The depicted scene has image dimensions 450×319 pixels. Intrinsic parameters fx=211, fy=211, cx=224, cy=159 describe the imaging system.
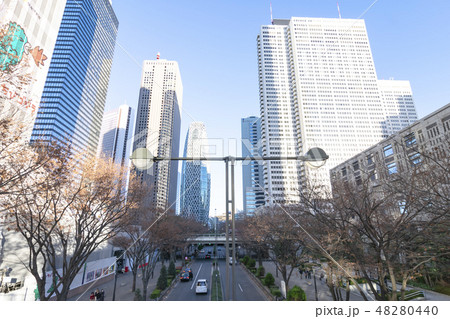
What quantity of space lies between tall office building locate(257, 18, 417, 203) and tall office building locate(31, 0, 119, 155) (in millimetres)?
96066

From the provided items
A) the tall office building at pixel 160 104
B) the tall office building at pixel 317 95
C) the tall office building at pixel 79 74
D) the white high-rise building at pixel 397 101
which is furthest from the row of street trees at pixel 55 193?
the white high-rise building at pixel 397 101

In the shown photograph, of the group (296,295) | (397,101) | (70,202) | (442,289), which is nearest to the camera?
(70,202)

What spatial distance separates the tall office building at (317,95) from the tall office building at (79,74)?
315 ft

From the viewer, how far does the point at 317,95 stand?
11819 centimetres

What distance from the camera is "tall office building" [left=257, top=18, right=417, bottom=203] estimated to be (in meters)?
113

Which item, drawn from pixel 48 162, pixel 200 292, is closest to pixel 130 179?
pixel 48 162

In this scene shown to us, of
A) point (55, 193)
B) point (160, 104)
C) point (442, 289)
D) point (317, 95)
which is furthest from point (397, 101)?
point (55, 193)

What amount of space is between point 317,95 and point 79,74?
12963cm

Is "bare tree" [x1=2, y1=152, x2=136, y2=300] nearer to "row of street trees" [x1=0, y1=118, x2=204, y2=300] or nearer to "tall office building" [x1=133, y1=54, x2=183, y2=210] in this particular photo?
"row of street trees" [x1=0, y1=118, x2=204, y2=300]

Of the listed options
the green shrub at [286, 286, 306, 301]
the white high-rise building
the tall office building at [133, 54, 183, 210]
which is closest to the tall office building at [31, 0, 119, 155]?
the tall office building at [133, 54, 183, 210]

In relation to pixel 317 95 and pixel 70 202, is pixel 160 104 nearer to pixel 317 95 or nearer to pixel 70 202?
pixel 317 95

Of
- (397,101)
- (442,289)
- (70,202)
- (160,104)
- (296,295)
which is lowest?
(442,289)

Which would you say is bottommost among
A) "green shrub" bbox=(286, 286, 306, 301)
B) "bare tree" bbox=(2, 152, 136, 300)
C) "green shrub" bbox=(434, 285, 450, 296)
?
"green shrub" bbox=(434, 285, 450, 296)

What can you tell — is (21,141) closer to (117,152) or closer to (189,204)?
(189,204)
